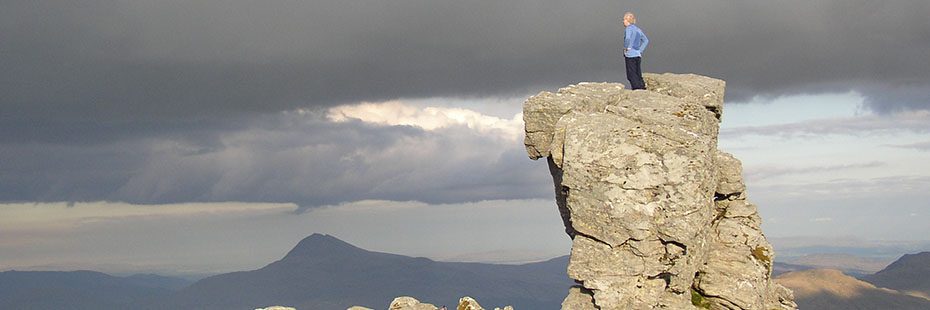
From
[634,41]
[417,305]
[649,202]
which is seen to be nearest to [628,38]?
[634,41]

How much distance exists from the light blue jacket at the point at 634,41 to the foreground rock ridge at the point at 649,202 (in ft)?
9.56

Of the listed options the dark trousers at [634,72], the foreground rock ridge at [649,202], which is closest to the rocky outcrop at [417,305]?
the foreground rock ridge at [649,202]

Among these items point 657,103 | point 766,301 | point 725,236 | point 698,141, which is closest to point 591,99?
point 657,103

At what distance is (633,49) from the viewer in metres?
67.2

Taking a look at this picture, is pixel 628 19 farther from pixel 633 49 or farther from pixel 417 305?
pixel 417 305

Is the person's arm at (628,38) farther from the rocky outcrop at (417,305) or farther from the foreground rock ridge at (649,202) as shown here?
the rocky outcrop at (417,305)

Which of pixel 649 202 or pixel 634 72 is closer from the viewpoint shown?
pixel 649 202

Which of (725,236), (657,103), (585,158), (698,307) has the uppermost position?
(657,103)

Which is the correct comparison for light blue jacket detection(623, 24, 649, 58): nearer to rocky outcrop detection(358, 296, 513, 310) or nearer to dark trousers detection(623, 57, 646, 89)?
dark trousers detection(623, 57, 646, 89)

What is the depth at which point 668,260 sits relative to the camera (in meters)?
61.4

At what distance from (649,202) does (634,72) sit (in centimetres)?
1281

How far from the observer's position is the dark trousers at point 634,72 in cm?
6844

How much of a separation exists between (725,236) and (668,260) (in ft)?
25.7

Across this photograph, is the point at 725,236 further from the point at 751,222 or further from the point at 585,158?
the point at 585,158
